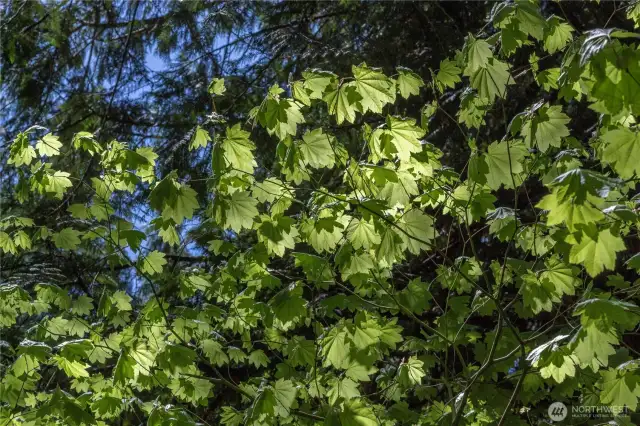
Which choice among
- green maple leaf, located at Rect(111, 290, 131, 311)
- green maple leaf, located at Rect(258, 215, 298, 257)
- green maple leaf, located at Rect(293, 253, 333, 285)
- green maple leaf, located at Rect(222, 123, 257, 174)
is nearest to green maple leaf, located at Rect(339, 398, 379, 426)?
green maple leaf, located at Rect(293, 253, 333, 285)

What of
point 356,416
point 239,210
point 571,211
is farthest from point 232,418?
point 571,211

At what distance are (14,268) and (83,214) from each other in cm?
246

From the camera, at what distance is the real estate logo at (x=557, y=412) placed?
116 inches

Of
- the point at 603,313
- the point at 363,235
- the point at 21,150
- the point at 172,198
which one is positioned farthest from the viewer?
the point at 21,150

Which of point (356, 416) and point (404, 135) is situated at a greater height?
point (404, 135)

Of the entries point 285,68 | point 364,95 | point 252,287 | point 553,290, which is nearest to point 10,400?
point 252,287

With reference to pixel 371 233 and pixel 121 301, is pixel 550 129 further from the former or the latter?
pixel 121 301

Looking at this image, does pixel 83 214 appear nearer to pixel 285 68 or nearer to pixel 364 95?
pixel 364 95

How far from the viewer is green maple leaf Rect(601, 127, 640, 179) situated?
4.97 feet

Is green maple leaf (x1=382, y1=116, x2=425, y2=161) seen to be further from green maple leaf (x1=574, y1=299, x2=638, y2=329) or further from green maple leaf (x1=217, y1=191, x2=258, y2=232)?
green maple leaf (x1=574, y1=299, x2=638, y2=329)

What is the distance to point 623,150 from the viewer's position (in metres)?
1.52

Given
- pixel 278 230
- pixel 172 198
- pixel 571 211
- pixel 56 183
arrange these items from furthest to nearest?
pixel 56 183 → pixel 278 230 → pixel 172 198 → pixel 571 211

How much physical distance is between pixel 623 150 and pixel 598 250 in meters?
0.24

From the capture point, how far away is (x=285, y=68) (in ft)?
17.1
